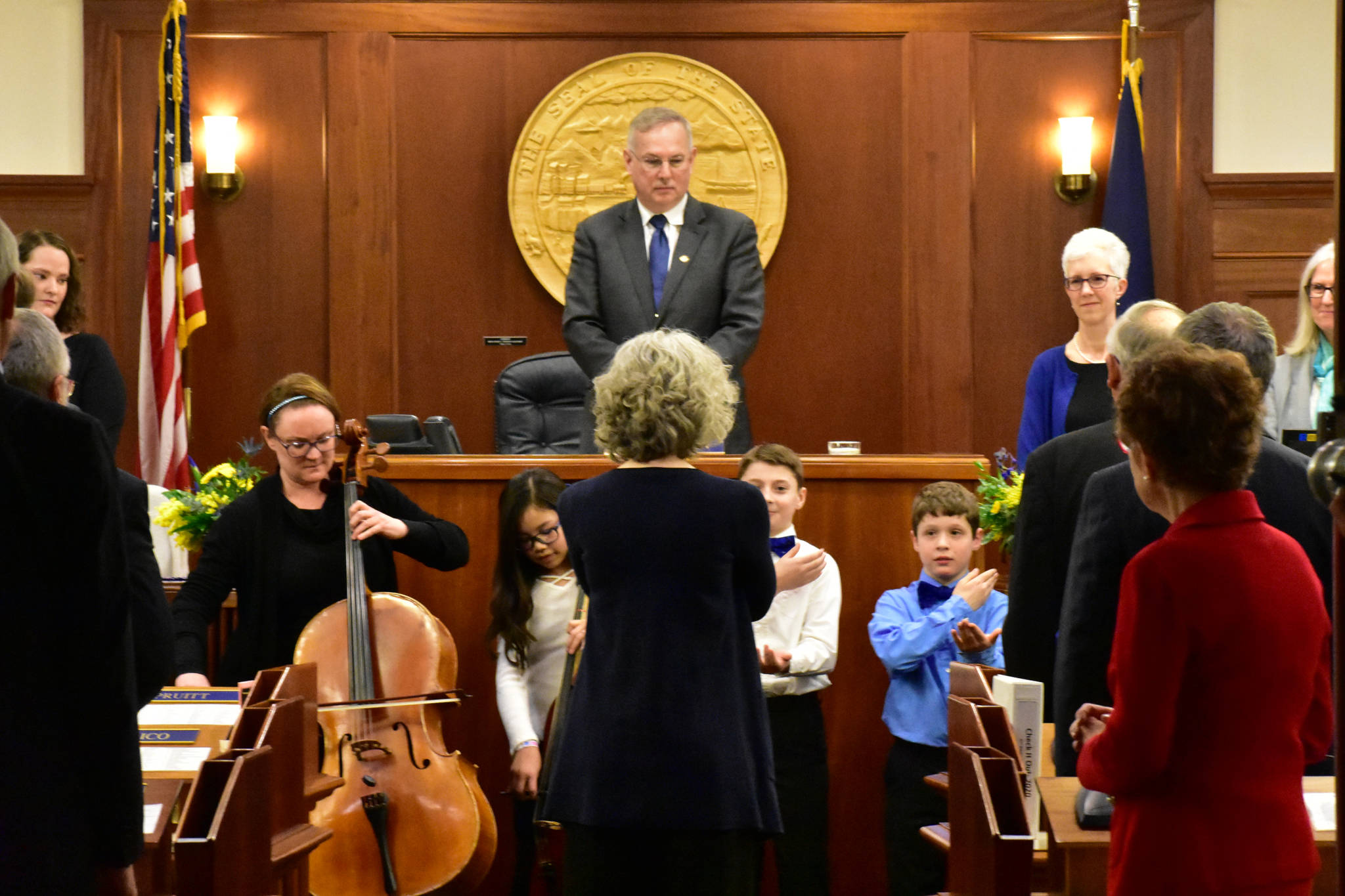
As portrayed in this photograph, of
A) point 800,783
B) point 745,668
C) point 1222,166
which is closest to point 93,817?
point 745,668

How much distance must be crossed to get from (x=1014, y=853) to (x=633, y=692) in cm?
68

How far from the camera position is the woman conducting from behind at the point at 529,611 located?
12.3 feet

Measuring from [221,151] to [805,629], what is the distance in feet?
13.2

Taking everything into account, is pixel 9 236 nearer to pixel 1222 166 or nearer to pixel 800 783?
pixel 800 783

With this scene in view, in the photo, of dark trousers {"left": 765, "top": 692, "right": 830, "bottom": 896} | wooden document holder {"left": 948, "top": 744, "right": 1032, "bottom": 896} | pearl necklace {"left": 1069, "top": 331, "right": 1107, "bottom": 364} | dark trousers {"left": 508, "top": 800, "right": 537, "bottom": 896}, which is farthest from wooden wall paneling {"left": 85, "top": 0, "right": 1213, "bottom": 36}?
wooden document holder {"left": 948, "top": 744, "right": 1032, "bottom": 896}

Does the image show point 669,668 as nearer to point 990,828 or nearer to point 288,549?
point 990,828

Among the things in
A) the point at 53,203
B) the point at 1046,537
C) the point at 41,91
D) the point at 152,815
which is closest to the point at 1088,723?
the point at 1046,537

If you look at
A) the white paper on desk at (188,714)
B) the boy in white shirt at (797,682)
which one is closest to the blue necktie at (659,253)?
the boy in white shirt at (797,682)

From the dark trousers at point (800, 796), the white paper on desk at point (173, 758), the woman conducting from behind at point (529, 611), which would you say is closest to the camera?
the white paper on desk at point (173, 758)

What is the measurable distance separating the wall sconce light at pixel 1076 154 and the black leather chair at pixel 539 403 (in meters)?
2.55

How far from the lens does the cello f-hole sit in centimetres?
330

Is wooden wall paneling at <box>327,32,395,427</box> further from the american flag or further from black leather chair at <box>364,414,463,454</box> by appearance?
black leather chair at <box>364,414,463,454</box>

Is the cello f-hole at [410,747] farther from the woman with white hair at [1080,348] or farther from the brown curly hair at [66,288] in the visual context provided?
the woman with white hair at [1080,348]

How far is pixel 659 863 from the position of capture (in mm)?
2445
